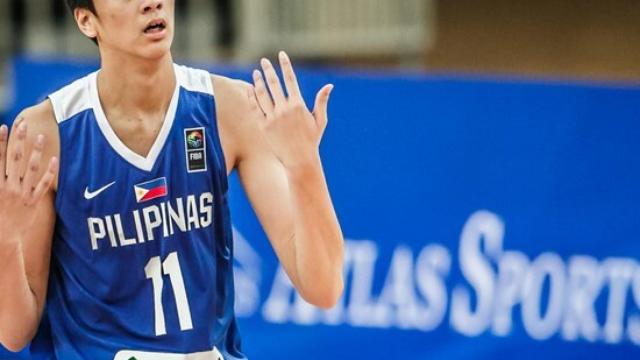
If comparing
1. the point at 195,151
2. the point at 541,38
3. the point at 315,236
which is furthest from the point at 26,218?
the point at 541,38

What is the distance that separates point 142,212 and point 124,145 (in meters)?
0.17

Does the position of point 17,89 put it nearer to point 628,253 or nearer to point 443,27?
point 628,253

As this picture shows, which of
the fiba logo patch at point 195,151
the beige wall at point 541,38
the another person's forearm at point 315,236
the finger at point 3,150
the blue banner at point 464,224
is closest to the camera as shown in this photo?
the finger at point 3,150

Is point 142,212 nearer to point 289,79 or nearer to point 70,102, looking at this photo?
point 70,102

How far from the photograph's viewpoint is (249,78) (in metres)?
6.75

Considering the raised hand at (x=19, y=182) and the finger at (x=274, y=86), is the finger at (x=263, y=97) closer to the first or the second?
the finger at (x=274, y=86)

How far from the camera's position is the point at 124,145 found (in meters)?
3.93

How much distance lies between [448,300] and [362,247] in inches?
17.0

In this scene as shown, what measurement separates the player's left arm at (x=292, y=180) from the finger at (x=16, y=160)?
1.82ft

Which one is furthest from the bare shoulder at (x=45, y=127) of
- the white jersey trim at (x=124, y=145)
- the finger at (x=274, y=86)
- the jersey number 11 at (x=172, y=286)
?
the finger at (x=274, y=86)

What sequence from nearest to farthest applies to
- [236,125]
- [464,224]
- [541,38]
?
[236,125] < [464,224] < [541,38]

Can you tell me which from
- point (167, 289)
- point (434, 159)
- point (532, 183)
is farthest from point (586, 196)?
point (167, 289)

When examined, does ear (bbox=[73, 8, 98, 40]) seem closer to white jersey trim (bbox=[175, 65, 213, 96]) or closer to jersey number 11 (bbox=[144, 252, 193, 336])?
white jersey trim (bbox=[175, 65, 213, 96])

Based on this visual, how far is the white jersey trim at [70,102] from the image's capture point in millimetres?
3926
